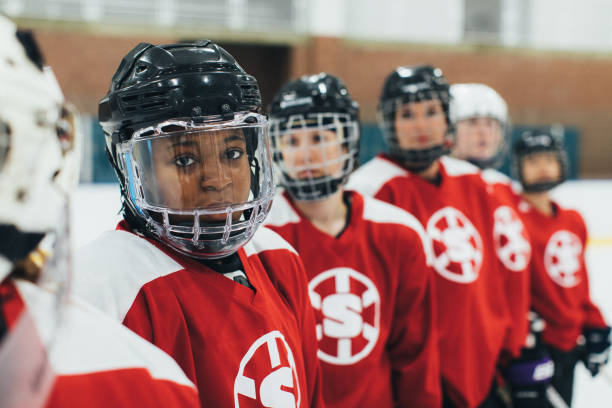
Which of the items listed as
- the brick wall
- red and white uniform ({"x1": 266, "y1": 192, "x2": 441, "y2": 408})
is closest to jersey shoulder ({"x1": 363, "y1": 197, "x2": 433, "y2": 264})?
red and white uniform ({"x1": 266, "y1": 192, "x2": 441, "y2": 408})

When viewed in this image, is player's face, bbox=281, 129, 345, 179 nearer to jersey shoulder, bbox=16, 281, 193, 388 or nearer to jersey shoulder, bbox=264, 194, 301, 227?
jersey shoulder, bbox=264, 194, 301, 227

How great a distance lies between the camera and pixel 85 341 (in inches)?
23.0

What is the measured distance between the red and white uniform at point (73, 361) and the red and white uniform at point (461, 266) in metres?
1.29

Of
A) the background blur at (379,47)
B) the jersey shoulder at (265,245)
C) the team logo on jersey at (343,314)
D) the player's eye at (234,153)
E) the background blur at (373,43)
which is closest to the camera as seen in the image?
the player's eye at (234,153)

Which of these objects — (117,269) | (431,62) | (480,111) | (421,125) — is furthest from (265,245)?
(431,62)

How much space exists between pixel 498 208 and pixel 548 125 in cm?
1072

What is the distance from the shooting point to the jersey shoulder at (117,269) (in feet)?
2.78

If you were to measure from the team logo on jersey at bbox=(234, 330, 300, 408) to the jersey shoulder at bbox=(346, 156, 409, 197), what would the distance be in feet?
3.18

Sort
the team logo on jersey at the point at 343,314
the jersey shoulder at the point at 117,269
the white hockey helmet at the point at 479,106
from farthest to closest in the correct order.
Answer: the white hockey helmet at the point at 479,106 < the team logo on jersey at the point at 343,314 < the jersey shoulder at the point at 117,269

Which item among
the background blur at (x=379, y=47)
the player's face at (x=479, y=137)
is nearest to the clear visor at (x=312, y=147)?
the player's face at (x=479, y=137)

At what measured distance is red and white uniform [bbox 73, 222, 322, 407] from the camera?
87 cm

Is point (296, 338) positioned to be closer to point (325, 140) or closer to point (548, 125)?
point (325, 140)

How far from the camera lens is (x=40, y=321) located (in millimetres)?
542

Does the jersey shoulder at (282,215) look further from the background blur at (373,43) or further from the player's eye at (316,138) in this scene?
the background blur at (373,43)
